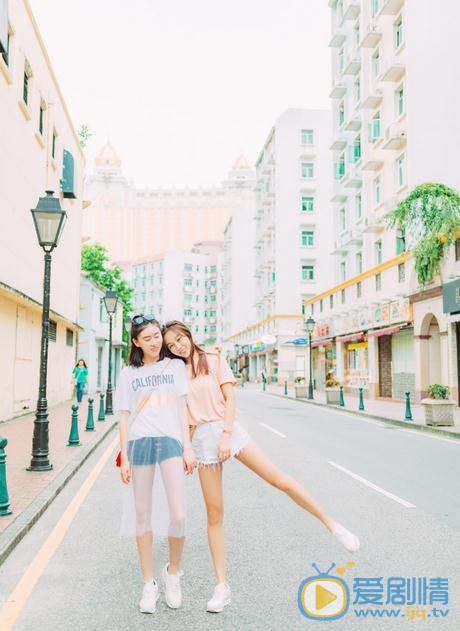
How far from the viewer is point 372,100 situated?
32.9 metres

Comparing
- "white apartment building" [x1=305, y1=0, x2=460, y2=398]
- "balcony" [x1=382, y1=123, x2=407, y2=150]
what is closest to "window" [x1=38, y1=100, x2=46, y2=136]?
"white apartment building" [x1=305, y1=0, x2=460, y2=398]

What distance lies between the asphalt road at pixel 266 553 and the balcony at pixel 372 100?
2676 cm

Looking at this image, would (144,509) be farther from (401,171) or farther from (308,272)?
(308,272)

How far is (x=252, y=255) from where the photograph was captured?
84.4 meters

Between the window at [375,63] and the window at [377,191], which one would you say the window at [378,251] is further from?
the window at [375,63]

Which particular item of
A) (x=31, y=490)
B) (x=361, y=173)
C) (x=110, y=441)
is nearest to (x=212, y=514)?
(x=31, y=490)

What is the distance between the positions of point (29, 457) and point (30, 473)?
173 centimetres

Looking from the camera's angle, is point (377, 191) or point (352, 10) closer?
point (377, 191)

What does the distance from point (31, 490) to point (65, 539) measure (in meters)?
1.99

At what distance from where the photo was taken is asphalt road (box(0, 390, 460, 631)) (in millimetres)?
3922

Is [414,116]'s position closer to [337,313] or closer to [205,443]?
[337,313]

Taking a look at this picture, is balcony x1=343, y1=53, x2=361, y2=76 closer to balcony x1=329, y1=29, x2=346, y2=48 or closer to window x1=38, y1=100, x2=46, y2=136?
balcony x1=329, y1=29, x2=346, y2=48

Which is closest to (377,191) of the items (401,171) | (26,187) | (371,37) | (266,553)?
(401,171)

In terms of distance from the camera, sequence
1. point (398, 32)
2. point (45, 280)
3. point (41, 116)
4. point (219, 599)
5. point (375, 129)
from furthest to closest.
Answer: point (375, 129) < point (398, 32) < point (41, 116) < point (45, 280) < point (219, 599)
